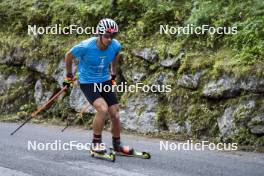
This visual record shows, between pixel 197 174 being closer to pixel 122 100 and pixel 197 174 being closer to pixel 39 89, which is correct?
pixel 122 100

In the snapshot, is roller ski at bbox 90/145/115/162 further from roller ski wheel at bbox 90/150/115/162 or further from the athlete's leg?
the athlete's leg

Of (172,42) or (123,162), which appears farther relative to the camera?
(172,42)

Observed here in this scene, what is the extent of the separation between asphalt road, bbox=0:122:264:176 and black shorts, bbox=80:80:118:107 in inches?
37.0

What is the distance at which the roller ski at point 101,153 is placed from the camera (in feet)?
26.5

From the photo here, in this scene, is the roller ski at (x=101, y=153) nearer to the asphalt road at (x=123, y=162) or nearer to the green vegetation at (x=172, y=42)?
the asphalt road at (x=123, y=162)

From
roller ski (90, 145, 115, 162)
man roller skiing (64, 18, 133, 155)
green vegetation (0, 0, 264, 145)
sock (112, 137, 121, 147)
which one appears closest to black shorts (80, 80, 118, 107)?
man roller skiing (64, 18, 133, 155)

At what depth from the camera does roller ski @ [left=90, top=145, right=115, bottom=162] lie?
26.5 ft

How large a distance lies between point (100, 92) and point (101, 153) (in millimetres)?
985

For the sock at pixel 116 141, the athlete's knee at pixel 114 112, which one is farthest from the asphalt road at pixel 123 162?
the athlete's knee at pixel 114 112

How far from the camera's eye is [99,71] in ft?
27.4

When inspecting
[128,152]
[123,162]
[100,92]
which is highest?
[100,92]

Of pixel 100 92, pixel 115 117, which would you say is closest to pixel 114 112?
pixel 115 117

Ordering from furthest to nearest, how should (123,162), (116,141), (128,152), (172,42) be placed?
(172,42) → (116,141) → (128,152) → (123,162)

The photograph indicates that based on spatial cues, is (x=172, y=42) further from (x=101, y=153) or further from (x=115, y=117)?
(x=101, y=153)
